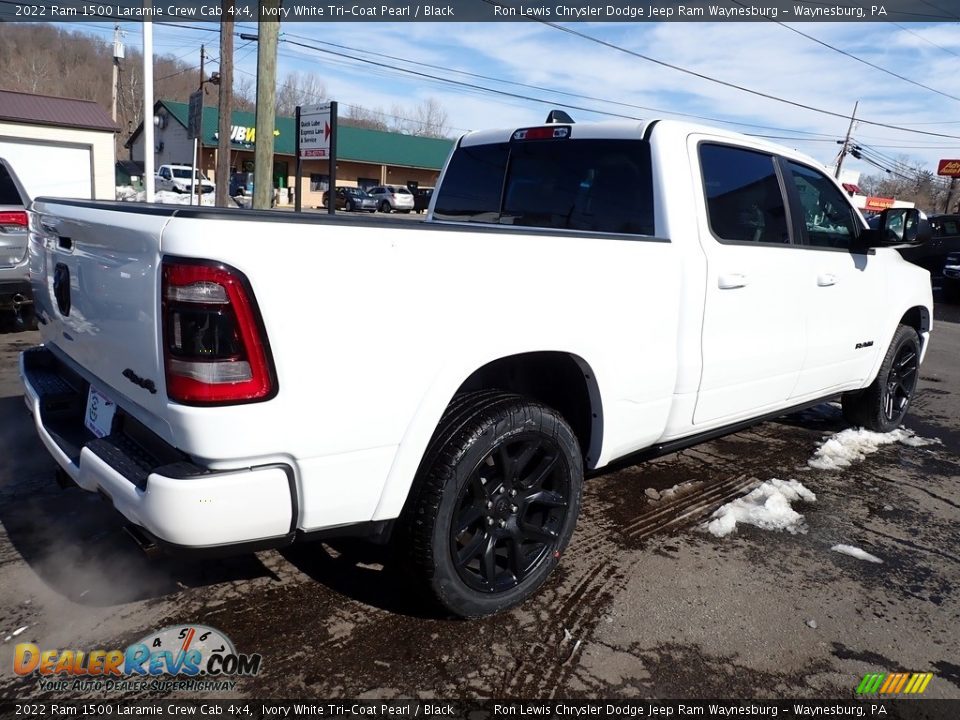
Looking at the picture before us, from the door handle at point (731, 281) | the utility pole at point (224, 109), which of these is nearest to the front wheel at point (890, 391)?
the door handle at point (731, 281)

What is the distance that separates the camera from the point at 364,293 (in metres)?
2.11

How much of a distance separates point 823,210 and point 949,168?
2061 inches

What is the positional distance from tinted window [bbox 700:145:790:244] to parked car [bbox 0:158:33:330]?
20.4 feet

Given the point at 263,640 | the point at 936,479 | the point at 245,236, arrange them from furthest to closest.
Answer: the point at 936,479
the point at 263,640
the point at 245,236

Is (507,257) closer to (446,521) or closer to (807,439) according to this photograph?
(446,521)

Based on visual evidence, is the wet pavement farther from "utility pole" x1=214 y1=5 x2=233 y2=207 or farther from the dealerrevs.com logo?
"utility pole" x1=214 y1=5 x2=233 y2=207

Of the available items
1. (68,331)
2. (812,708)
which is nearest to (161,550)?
(68,331)

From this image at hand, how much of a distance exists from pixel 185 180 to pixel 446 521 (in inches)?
1798

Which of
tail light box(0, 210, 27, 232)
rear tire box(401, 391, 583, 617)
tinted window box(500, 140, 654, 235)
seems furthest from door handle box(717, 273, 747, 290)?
tail light box(0, 210, 27, 232)

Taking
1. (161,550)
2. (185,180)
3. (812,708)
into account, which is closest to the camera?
(161,550)

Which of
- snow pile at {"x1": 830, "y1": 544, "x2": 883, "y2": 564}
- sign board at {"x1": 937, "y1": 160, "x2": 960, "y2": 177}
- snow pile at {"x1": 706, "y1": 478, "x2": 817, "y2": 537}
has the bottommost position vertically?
snow pile at {"x1": 830, "y1": 544, "x2": 883, "y2": 564}

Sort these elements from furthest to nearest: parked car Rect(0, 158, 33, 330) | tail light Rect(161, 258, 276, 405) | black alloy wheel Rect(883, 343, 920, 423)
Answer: parked car Rect(0, 158, 33, 330) < black alloy wheel Rect(883, 343, 920, 423) < tail light Rect(161, 258, 276, 405)

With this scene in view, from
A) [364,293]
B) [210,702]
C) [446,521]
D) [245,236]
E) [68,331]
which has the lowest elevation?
[210,702]

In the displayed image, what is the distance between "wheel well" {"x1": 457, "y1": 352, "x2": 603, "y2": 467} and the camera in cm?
286
